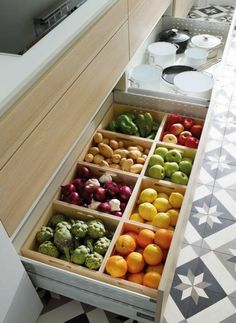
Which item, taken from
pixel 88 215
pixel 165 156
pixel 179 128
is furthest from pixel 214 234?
pixel 88 215

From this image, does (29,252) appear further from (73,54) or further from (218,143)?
(218,143)

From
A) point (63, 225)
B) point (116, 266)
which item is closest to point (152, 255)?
point (116, 266)

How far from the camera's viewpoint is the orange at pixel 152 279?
1185 millimetres

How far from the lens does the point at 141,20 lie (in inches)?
64.8

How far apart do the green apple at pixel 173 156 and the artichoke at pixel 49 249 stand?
26.9 inches

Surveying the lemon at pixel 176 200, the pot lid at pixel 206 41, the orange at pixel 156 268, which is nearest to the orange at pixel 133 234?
the orange at pixel 156 268

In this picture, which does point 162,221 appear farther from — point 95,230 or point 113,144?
point 113,144

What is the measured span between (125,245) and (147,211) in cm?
21

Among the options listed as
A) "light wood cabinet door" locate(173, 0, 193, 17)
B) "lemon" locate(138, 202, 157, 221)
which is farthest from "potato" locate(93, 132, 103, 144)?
"light wood cabinet door" locate(173, 0, 193, 17)

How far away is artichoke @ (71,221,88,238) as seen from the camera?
1.30m

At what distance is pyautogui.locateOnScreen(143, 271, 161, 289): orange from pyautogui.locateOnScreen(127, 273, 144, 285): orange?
3cm

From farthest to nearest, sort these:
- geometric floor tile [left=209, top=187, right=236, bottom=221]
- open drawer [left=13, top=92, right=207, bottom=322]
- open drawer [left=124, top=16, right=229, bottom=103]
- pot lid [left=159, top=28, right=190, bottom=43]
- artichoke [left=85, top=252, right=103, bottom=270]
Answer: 1. pot lid [left=159, top=28, right=190, bottom=43]
2. open drawer [left=124, top=16, right=229, bottom=103]
3. geometric floor tile [left=209, top=187, right=236, bottom=221]
4. artichoke [left=85, top=252, right=103, bottom=270]
5. open drawer [left=13, top=92, right=207, bottom=322]

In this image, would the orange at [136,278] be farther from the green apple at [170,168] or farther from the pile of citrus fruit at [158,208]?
the green apple at [170,168]

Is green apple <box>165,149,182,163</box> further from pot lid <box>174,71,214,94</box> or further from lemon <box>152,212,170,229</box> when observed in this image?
pot lid <box>174,71,214,94</box>
